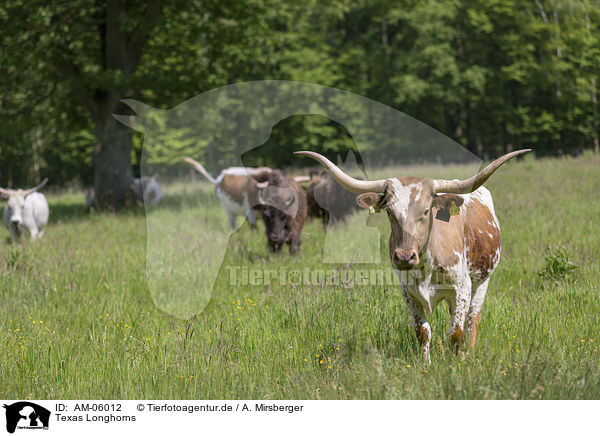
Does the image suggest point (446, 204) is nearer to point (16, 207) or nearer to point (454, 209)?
point (454, 209)

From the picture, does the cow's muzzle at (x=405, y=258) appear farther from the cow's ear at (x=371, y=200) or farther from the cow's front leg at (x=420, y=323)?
the cow's front leg at (x=420, y=323)

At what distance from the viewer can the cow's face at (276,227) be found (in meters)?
8.16

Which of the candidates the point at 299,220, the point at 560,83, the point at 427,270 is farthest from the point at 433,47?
the point at 427,270

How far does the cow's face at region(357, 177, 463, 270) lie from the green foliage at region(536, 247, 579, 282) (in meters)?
2.82

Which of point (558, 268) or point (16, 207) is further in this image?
point (16, 207)

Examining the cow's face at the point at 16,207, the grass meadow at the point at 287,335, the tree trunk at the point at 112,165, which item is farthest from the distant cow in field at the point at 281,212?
the tree trunk at the point at 112,165

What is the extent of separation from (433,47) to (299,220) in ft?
92.2

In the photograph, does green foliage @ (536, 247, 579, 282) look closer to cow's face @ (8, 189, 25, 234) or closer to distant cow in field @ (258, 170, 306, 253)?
distant cow in field @ (258, 170, 306, 253)

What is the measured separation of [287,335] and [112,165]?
13.4 m

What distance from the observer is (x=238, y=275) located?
7082mm

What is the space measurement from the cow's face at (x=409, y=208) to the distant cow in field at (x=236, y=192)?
6.87m

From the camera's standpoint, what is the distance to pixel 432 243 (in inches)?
141
